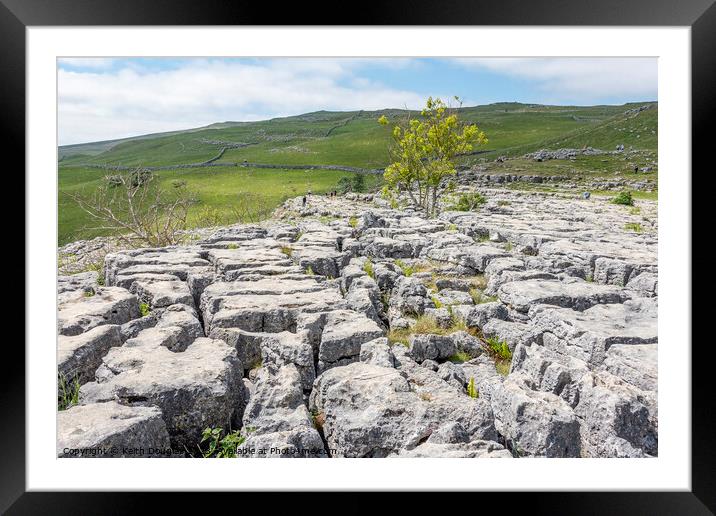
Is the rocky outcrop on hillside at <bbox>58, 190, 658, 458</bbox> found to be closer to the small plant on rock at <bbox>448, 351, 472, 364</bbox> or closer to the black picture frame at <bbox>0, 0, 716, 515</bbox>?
the small plant on rock at <bbox>448, 351, 472, 364</bbox>

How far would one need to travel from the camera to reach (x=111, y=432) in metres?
4.28

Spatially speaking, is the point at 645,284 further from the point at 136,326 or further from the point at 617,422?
the point at 136,326

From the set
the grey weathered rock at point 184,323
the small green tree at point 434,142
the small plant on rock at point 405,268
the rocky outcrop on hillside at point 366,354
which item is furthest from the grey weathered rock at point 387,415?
the small green tree at point 434,142

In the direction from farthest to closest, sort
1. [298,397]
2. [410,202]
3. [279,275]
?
[410,202] < [279,275] < [298,397]

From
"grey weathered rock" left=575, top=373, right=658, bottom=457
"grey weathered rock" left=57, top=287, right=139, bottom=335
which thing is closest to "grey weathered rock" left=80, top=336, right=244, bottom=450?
"grey weathered rock" left=57, top=287, right=139, bottom=335

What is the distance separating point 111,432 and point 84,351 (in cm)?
225

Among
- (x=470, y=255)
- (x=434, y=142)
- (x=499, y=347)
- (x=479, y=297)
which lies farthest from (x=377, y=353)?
(x=434, y=142)

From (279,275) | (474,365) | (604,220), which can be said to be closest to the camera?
(474,365)

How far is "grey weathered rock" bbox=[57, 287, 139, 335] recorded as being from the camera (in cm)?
698
